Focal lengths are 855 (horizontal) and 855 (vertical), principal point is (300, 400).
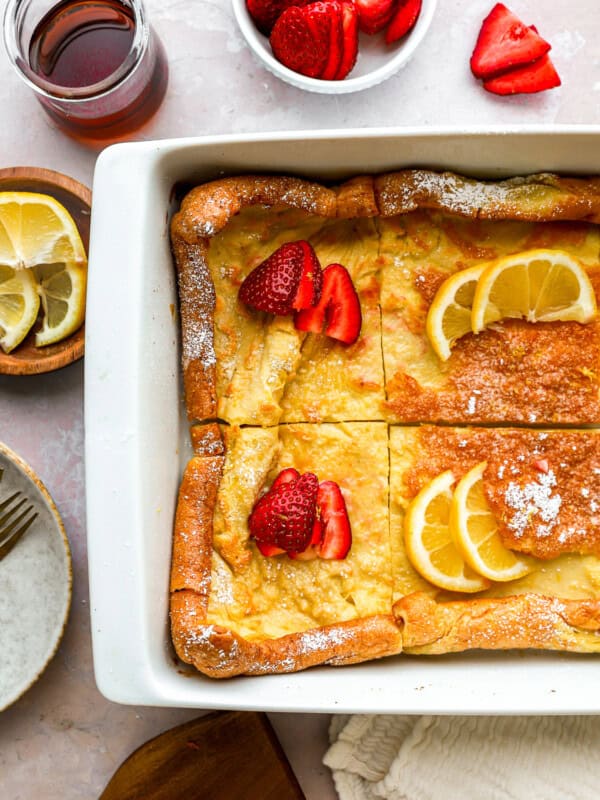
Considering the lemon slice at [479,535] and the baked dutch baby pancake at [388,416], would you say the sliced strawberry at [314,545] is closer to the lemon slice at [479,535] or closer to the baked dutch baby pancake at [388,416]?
the baked dutch baby pancake at [388,416]

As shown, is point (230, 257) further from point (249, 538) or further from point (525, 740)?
point (525, 740)

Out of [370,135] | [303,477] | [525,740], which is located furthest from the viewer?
[525,740]

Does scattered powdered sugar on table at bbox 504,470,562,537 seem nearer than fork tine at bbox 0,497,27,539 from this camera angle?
Yes

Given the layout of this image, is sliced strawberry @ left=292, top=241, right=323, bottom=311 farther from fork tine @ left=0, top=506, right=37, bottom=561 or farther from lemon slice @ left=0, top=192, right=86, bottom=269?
fork tine @ left=0, top=506, right=37, bottom=561

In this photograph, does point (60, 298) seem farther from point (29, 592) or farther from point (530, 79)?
point (530, 79)

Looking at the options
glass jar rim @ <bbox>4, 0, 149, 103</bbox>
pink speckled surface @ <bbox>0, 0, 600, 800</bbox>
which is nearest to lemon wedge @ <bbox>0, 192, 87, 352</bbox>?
pink speckled surface @ <bbox>0, 0, 600, 800</bbox>

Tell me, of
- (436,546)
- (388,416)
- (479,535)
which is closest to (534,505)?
(479,535)

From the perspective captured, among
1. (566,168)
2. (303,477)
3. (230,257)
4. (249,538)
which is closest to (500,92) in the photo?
(566,168)
